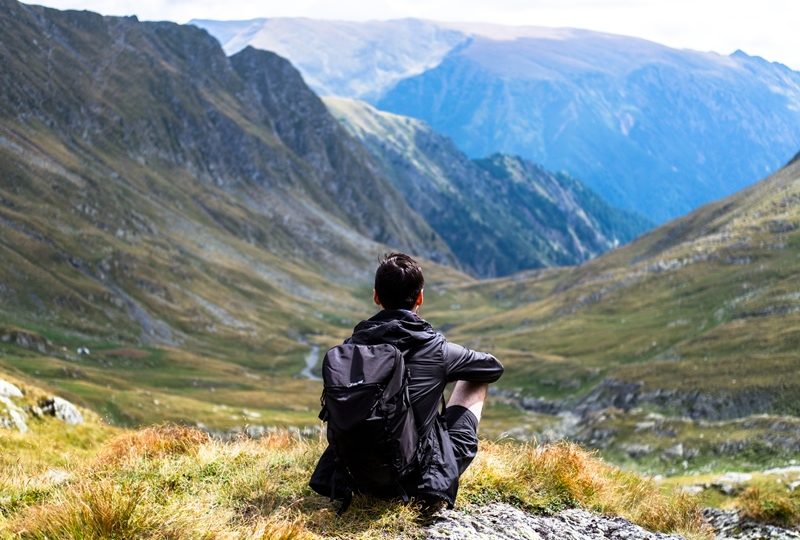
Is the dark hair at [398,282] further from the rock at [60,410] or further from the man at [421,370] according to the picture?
the rock at [60,410]

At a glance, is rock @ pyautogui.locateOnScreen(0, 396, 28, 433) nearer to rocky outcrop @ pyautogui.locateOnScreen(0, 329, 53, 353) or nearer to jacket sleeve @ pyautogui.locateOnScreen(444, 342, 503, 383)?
jacket sleeve @ pyautogui.locateOnScreen(444, 342, 503, 383)

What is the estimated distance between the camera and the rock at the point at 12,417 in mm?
25248

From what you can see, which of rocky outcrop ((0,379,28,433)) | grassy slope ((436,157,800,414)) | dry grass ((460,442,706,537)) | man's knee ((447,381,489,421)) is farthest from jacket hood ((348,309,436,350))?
grassy slope ((436,157,800,414))

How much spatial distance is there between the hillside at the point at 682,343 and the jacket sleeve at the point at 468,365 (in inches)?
1443

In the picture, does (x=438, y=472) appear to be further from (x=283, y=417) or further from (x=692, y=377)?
(x=283, y=417)

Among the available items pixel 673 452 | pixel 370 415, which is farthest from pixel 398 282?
pixel 673 452

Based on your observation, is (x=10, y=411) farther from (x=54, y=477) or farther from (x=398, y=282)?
(x=398, y=282)

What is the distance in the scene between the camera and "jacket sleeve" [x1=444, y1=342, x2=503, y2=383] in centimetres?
1016

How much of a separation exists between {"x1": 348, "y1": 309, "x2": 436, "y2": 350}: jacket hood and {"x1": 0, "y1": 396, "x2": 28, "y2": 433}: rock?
20216 mm

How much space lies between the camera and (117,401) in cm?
7812

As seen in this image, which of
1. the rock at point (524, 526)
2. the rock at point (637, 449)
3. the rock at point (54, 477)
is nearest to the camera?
the rock at point (524, 526)

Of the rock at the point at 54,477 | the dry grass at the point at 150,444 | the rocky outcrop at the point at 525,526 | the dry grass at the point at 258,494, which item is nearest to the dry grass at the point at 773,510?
the dry grass at the point at 258,494

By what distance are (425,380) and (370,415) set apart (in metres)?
1.30

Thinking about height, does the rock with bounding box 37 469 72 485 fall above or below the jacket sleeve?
below
